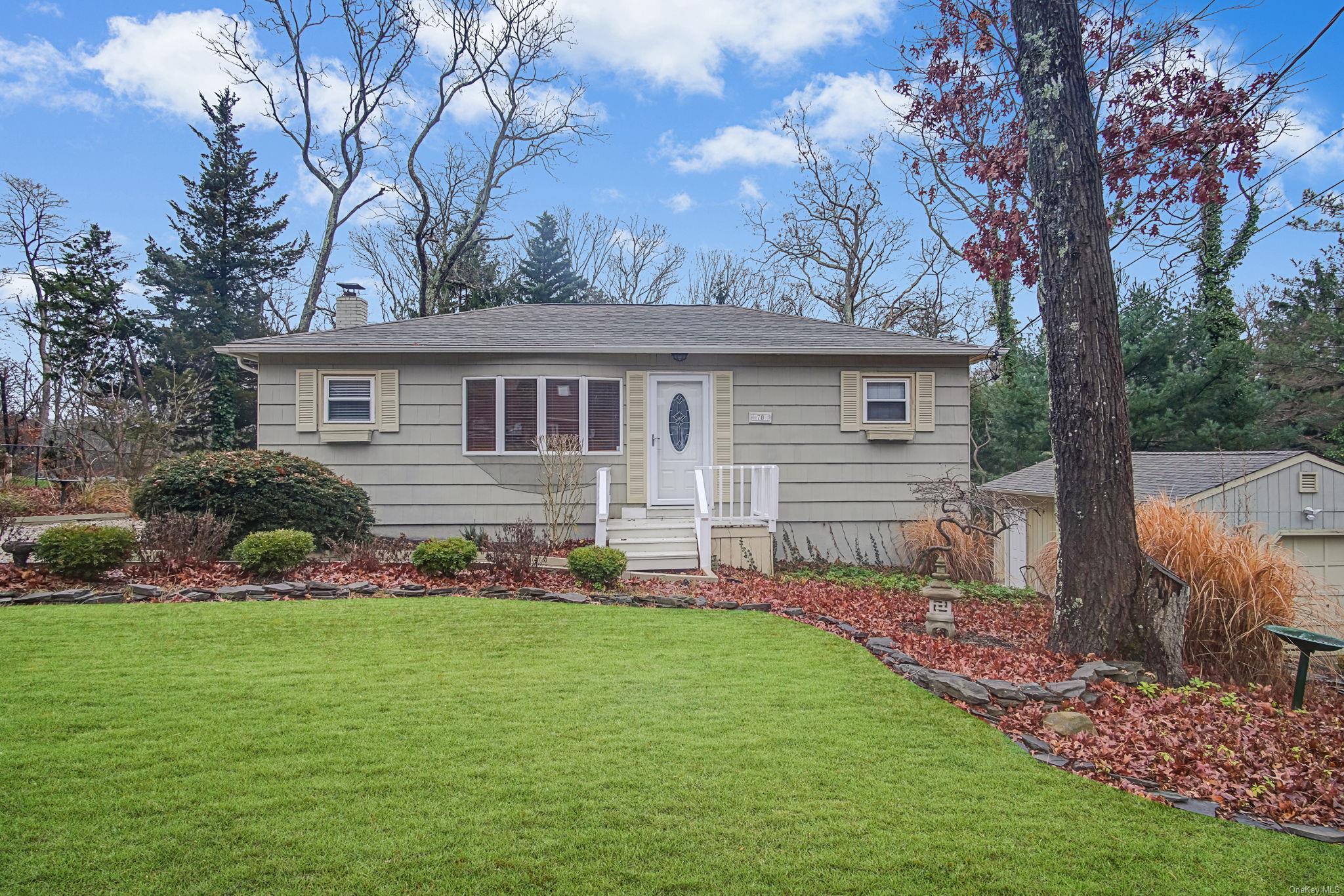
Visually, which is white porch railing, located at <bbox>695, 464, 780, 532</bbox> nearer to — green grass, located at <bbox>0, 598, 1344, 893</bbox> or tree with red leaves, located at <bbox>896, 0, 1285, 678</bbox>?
tree with red leaves, located at <bbox>896, 0, 1285, 678</bbox>

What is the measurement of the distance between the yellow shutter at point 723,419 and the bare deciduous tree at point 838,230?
40.6 ft

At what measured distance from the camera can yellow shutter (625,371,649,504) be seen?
32.9 ft

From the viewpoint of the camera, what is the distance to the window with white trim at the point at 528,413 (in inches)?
393

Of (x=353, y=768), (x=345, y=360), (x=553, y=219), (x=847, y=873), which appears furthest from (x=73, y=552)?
(x=553, y=219)

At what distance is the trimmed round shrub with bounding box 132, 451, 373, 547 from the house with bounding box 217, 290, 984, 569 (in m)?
2.02

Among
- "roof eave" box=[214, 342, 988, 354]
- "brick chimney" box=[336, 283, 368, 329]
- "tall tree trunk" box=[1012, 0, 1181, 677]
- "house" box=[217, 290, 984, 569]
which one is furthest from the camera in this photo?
"brick chimney" box=[336, 283, 368, 329]

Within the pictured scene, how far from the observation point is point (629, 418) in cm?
1007

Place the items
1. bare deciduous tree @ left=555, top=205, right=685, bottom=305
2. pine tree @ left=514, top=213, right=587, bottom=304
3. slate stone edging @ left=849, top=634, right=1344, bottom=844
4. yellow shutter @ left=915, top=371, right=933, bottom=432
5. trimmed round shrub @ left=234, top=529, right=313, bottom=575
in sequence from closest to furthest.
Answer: slate stone edging @ left=849, top=634, right=1344, bottom=844 → trimmed round shrub @ left=234, top=529, right=313, bottom=575 → yellow shutter @ left=915, top=371, right=933, bottom=432 → pine tree @ left=514, top=213, right=587, bottom=304 → bare deciduous tree @ left=555, top=205, right=685, bottom=305

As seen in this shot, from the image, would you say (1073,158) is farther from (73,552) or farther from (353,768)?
(73,552)

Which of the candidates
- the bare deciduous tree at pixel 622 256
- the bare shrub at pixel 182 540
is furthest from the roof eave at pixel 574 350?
the bare deciduous tree at pixel 622 256

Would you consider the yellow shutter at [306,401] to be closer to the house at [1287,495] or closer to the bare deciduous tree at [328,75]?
the house at [1287,495]

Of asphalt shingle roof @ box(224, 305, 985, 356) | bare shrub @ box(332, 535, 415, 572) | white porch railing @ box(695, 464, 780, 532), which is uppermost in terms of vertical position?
asphalt shingle roof @ box(224, 305, 985, 356)

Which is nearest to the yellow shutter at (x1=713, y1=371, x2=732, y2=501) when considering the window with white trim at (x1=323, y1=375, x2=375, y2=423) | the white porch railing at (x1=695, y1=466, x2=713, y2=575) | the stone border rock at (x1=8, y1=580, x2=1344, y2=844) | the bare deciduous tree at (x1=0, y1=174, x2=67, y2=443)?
the white porch railing at (x1=695, y1=466, x2=713, y2=575)

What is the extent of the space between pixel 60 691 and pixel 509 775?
2619 mm
